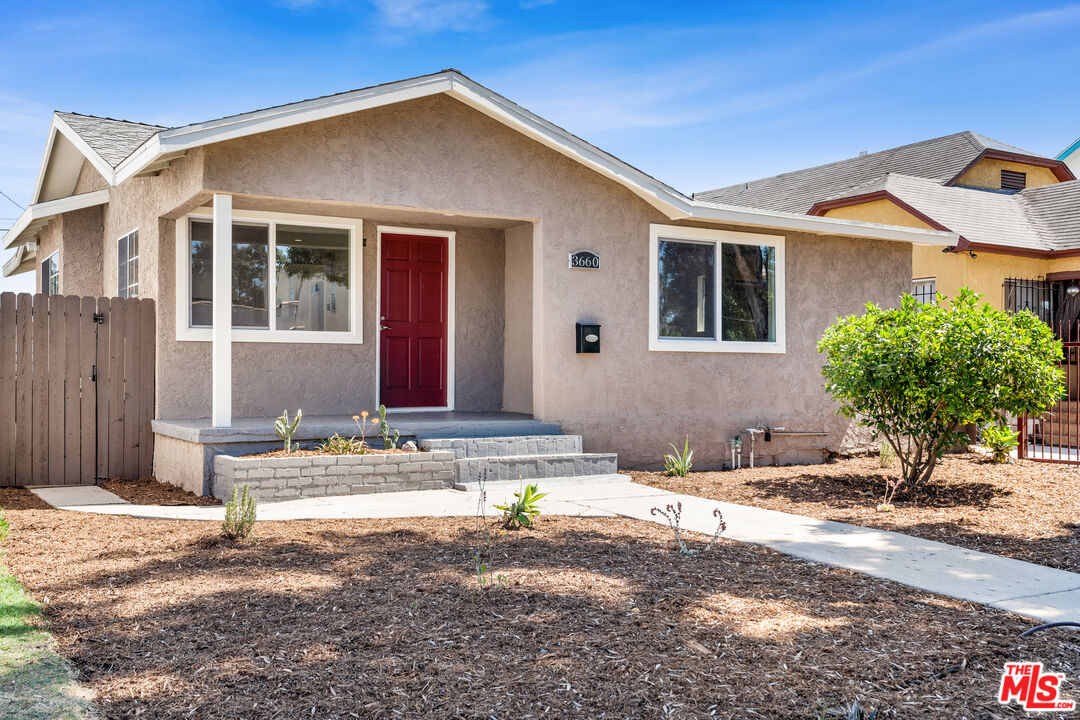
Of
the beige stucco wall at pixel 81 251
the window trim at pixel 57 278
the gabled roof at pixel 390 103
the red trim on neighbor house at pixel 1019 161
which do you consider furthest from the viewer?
the red trim on neighbor house at pixel 1019 161

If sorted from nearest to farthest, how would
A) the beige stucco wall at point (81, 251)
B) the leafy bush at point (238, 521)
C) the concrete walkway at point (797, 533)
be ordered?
the concrete walkway at point (797, 533) → the leafy bush at point (238, 521) → the beige stucco wall at point (81, 251)

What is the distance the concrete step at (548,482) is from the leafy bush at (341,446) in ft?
3.31

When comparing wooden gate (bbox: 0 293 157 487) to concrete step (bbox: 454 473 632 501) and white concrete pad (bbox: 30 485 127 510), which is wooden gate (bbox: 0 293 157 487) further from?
concrete step (bbox: 454 473 632 501)

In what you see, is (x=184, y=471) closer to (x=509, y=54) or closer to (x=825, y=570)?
(x=825, y=570)

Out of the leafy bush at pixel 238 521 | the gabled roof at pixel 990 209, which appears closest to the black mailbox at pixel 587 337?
the leafy bush at pixel 238 521

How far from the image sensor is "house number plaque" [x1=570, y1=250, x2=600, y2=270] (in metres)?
9.90

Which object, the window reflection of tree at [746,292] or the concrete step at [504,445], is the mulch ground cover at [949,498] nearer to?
the concrete step at [504,445]

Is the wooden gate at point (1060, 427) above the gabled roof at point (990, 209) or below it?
below

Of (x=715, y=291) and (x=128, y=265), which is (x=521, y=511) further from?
(x=128, y=265)

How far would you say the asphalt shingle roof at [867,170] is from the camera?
67.6ft

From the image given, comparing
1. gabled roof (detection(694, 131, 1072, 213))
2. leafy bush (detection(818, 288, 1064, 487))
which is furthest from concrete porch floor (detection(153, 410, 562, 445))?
gabled roof (detection(694, 131, 1072, 213))

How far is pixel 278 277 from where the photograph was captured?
9828 millimetres

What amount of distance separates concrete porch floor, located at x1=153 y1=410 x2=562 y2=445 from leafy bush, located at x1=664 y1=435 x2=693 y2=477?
1.37 m

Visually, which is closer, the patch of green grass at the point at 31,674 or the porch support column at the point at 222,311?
the patch of green grass at the point at 31,674
